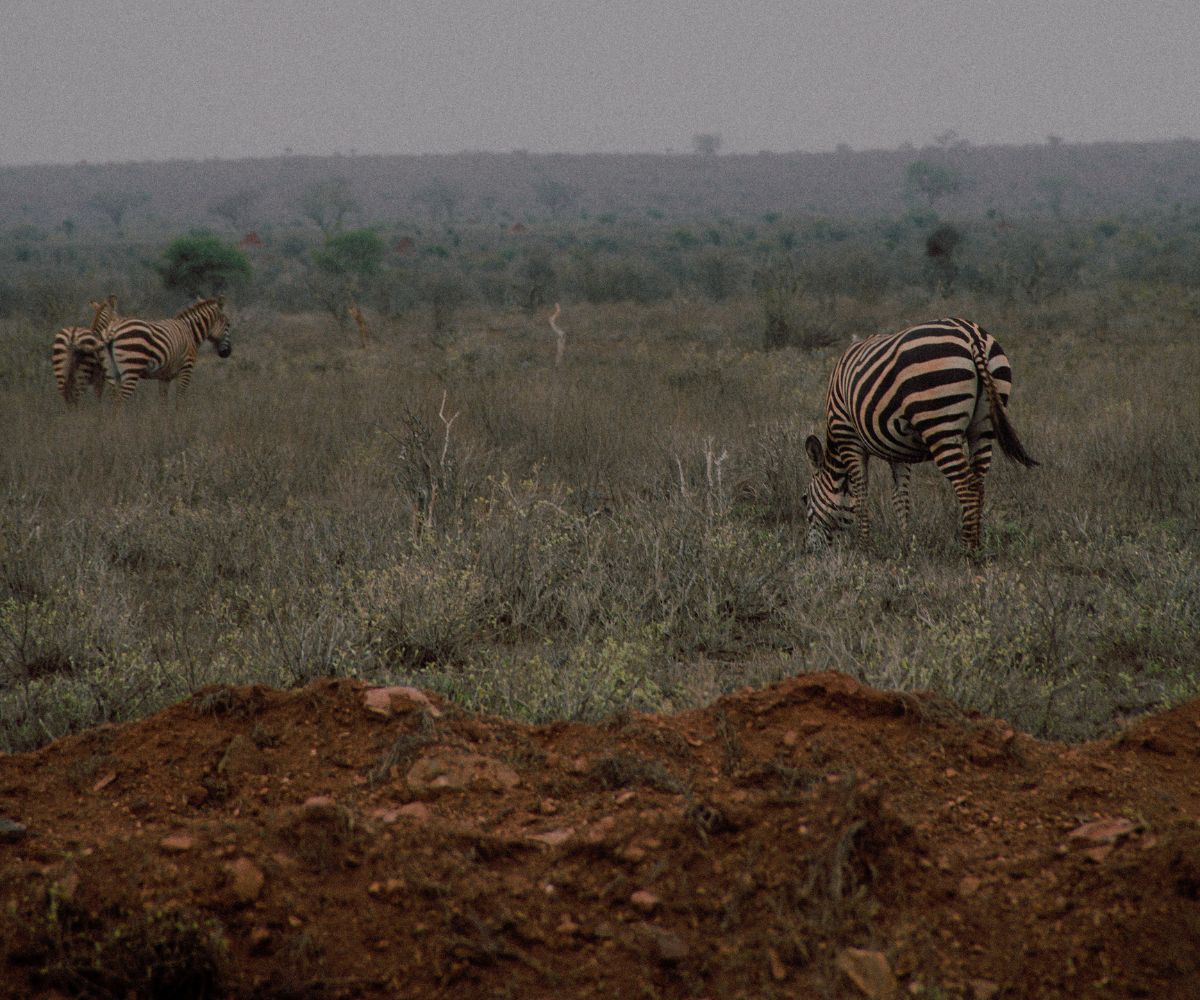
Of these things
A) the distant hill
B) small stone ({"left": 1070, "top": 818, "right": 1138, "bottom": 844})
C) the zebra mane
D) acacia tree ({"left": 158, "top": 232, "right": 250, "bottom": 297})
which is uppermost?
the distant hill

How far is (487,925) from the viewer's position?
256 cm

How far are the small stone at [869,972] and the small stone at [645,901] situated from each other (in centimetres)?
46

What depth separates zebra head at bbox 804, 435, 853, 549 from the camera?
25.3 feet

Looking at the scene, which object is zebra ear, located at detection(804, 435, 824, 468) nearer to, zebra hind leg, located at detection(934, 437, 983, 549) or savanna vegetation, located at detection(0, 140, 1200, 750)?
savanna vegetation, located at detection(0, 140, 1200, 750)

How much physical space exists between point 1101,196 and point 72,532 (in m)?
97.5

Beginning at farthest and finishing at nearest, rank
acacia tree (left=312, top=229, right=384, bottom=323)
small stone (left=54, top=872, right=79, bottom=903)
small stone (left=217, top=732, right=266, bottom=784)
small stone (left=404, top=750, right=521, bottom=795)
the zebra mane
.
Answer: acacia tree (left=312, top=229, right=384, bottom=323)
the zebra mane
small stone (left=217, top=732, right=266, bottom=784)
small stone (left=404, top=750, right=521, bottom=795)
small stone (left=54, top=872, right=79, bottom=903)

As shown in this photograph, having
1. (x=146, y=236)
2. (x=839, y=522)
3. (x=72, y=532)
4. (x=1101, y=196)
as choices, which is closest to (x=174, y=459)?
(x=72, y=532)

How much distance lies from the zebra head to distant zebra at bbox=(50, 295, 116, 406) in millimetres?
9992

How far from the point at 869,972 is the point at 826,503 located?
5.61 m

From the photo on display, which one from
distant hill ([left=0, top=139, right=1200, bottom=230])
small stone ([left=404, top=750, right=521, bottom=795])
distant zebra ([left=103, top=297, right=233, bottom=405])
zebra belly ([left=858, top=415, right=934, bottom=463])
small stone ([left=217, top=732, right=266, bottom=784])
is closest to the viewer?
small stone ([left=404, top=750, right=521, bottom=795])

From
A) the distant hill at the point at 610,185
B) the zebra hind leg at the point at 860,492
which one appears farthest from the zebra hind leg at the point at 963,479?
the distant hill at the point at 610,185

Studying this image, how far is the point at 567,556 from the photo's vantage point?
6586mm

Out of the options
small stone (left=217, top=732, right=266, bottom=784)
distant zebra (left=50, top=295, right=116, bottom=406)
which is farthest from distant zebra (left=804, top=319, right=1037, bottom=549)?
distant zebra (left=50, top=295, right=116, bottom=406)

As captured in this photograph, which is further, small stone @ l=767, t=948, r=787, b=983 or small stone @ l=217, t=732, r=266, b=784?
small stone @ l=217, t=732, r=266, b=784
